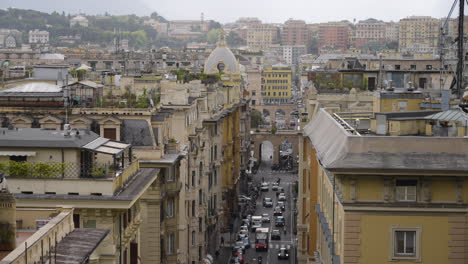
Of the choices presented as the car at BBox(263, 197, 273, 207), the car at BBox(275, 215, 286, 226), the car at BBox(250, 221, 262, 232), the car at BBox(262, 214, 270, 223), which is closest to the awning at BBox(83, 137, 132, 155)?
the car at BBox(250, 221, 262, 232)

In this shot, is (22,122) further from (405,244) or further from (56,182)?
(405,244)

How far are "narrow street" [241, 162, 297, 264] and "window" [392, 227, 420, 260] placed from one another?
54.4m

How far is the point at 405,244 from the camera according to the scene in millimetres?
30984

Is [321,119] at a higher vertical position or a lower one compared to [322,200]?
higher

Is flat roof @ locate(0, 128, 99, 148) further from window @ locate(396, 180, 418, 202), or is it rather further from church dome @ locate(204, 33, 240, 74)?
church dome @ locate(204, 33, 240, 74)

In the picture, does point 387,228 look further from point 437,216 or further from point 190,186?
point 190,186

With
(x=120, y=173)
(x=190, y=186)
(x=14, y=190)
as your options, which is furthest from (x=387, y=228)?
(x=190, y=186)

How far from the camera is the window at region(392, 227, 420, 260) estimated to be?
3092 cm

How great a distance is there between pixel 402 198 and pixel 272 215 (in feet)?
270

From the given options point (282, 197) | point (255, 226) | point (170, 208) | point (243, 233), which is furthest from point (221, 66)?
point (170, 208)

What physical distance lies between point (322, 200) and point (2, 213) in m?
21.0

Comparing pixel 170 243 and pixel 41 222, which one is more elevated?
pixel 41 222

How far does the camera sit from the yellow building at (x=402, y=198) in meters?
30.3

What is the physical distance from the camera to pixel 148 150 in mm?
50219
